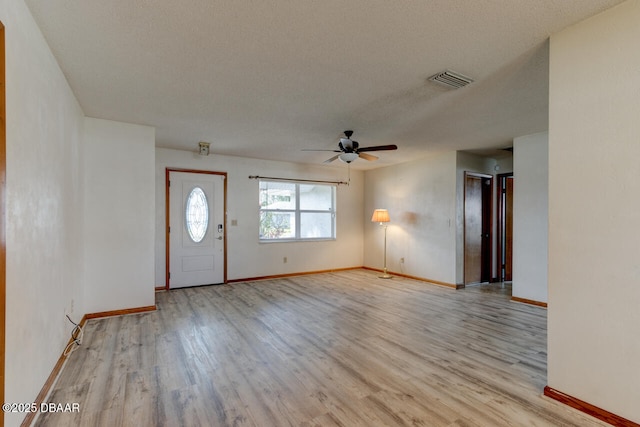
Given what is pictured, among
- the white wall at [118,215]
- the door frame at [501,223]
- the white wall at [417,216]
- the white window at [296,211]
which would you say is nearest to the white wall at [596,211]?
the white wall at [417,216]

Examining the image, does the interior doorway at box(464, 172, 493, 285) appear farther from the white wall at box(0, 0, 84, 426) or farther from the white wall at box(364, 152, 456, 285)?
the white wall at box(0, 0, 84, 426)

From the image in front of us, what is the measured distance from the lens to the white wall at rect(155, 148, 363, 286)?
5.23 m

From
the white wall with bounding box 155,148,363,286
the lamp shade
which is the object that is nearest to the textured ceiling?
the white wall with bounding box 155,148,363,286

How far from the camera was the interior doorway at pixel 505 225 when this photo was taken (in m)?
6.04

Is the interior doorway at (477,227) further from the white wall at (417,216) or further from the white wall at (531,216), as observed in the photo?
the white wall at (531,216)

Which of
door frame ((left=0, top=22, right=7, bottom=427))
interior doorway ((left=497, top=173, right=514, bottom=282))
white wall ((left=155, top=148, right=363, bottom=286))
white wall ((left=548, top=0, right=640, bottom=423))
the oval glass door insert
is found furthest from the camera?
interior doorway ((left=497, top=173, right=514, bottom=282))

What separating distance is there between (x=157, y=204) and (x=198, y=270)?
134cm

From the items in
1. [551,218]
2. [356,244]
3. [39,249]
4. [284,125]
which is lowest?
[356,244]

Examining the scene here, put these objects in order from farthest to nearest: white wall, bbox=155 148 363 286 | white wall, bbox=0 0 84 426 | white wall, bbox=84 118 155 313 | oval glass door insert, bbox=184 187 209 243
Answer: oval glass door insert, bbox=184 187 209 243, white wall, bbox=155 148 363 286, white wall, bbox=84 118 155 313, white wall, bbox=0 0 84 426

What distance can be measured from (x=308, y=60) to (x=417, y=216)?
4487 millimetres

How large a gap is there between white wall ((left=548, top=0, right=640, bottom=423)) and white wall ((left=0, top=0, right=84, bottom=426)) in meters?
3.16

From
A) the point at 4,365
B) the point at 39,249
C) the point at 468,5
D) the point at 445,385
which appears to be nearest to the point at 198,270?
the point at 39,249

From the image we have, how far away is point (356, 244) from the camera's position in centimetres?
748

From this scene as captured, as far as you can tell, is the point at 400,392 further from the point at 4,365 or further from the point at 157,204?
the point at 157,204
